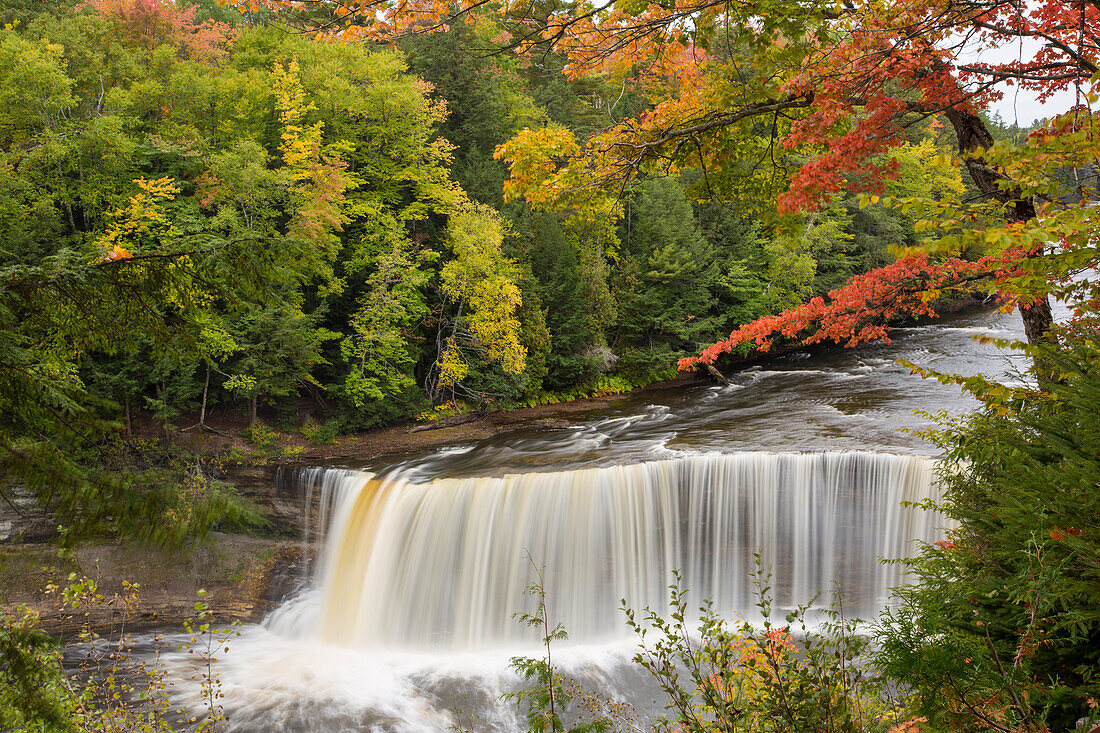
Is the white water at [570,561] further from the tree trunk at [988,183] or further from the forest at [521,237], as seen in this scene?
the tree trunk at [988,183]

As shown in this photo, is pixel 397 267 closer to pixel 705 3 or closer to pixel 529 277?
pixel 529 277

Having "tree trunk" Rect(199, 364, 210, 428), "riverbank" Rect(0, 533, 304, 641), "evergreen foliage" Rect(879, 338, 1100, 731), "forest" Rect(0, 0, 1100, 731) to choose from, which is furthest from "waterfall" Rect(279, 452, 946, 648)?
"evergreen foliage" Rect(879, 338, 1100, 731)

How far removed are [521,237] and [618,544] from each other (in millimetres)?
11781

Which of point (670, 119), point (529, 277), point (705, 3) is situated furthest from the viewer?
point (529, 277)

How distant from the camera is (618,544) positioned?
35.2ft

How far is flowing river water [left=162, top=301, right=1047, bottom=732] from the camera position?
31.0 feet

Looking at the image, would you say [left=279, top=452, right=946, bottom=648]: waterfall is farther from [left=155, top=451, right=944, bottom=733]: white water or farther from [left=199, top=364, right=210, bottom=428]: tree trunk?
[left=199, top=364, right=210, bottom=428]: tree trunk

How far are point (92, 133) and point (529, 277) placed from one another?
11122 mm

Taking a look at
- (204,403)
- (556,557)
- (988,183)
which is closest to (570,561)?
(556,557)

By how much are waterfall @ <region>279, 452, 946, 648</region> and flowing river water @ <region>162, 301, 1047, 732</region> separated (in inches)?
1.0

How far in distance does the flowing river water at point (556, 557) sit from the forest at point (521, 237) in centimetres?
257

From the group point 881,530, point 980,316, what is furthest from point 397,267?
point 980,316

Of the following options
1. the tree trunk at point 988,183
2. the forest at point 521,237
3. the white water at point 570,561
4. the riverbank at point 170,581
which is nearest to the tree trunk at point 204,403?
the forest at point 521,237

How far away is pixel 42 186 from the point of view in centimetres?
1425
